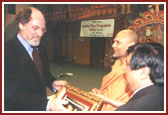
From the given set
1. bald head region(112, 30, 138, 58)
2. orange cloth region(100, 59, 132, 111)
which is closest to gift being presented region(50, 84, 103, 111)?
orange cloth region(100, 59, 132, 111)

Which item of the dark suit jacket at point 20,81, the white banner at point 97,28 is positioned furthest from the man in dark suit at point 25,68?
the white banner at point 97,28

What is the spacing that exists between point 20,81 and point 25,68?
4.1 inches

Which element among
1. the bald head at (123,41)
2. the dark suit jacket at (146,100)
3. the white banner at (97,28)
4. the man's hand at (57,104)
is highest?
the white banner at (97,28)

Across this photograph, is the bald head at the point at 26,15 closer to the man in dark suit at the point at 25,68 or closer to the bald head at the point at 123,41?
the man in dark suit at the point at 25,68

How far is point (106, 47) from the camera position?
54.7 inches

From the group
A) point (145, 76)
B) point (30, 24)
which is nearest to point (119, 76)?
point (145, 76)

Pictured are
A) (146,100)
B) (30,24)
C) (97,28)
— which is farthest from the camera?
(97,28)

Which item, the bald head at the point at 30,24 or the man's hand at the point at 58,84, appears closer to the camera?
the bald head at the point at 30,24

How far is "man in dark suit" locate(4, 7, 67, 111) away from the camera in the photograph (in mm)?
1266

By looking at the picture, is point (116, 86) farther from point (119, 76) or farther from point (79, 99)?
point (79, 99)

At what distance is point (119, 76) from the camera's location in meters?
1.28

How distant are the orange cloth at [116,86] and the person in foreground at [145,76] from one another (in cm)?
14

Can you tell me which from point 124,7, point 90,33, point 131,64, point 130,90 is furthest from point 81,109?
point 124,7

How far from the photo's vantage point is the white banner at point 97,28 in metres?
1.36
